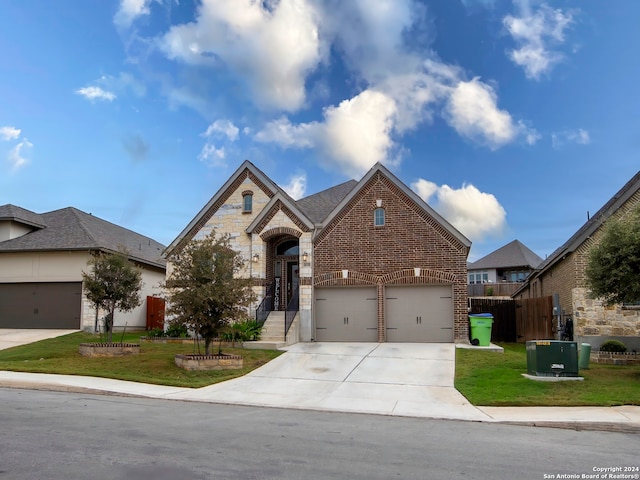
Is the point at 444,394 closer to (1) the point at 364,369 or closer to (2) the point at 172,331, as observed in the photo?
(1) the point at 364,369

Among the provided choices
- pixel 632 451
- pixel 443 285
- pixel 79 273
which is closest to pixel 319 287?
pixel 443 285

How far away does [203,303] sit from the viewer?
50.8 ft

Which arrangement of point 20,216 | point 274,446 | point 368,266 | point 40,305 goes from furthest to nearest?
point 20,216 → point 40,305 → point 368,266 → point 274,446

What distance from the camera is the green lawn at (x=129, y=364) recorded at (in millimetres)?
14711

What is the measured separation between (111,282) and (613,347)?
16.6m

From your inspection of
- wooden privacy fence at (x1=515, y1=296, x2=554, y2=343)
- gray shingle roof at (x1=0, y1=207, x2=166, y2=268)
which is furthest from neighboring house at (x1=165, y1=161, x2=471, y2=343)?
gray shingle roof at (x1=0, y1=207, x2=166, y2=268)

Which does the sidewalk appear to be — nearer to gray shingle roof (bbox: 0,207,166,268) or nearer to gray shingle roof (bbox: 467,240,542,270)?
gray shingle roof (bbox: 0,207,166,268)

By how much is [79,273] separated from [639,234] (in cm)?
2262

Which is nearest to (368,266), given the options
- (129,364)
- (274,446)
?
(129,364)

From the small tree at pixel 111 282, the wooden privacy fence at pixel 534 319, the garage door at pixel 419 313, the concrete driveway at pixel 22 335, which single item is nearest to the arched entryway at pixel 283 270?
the garage door at pixel 419 313

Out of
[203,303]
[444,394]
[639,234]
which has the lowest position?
[444,394]

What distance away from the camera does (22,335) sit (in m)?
23.6

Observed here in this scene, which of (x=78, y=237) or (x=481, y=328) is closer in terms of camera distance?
(x=481, y=328)

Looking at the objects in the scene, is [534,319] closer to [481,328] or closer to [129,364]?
[481,328]
